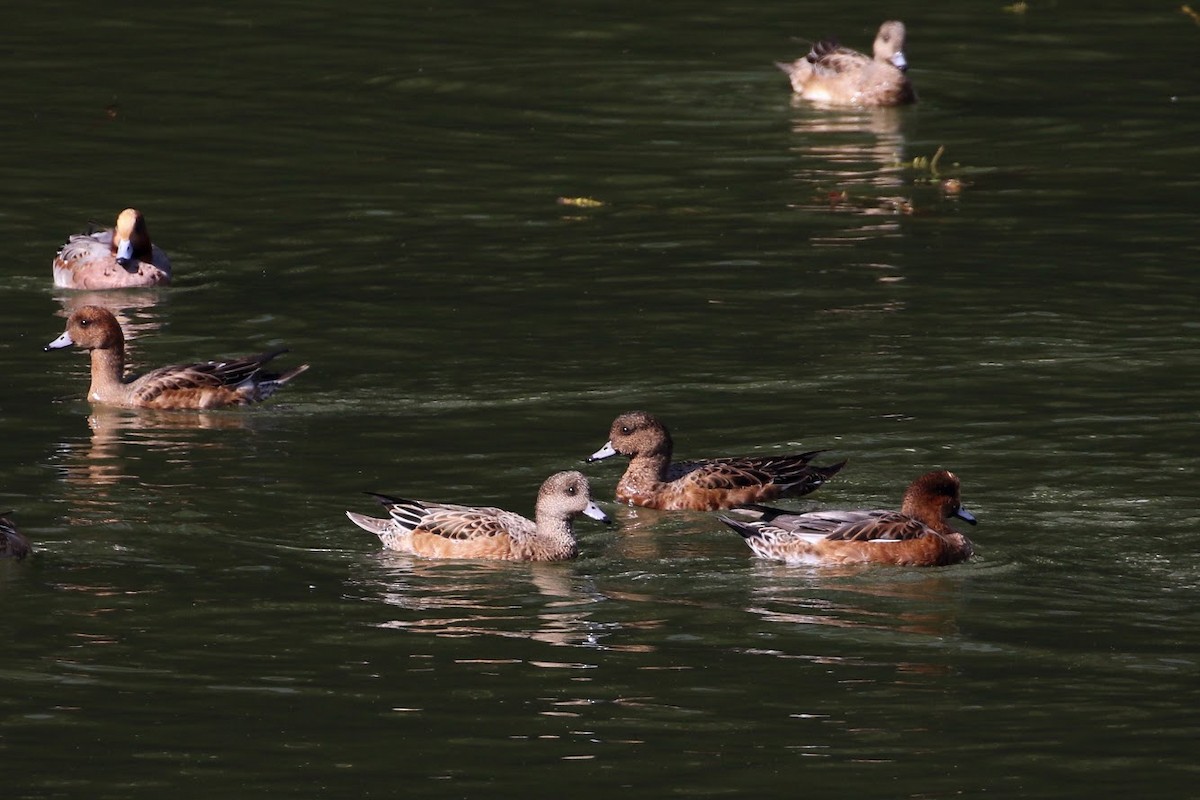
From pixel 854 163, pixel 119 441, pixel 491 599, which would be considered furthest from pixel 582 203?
pixel 491 599

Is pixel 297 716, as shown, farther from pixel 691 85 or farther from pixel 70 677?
pixel 691 85

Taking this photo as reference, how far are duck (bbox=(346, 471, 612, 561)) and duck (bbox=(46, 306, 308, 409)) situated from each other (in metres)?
4.33

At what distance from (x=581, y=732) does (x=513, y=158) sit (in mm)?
17669

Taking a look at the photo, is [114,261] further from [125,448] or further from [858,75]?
[858,75]

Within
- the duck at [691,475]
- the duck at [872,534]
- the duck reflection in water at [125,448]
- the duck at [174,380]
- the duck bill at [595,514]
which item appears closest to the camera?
the duck at [872,534]

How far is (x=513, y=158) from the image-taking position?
1134 inches

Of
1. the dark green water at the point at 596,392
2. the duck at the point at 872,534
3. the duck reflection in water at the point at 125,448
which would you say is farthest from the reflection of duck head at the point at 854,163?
the duck at the point at 872,534

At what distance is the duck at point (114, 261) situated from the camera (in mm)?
23547

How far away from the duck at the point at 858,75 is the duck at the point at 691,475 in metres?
16.0

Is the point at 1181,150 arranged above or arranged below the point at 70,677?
above

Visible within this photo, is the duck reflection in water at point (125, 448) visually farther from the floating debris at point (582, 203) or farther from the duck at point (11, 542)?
the floating debris at point (582, 203)

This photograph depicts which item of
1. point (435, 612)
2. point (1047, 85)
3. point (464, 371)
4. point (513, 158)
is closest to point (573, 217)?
point (513, 158)

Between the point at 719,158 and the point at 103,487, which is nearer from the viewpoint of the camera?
Result: the point at 103,487

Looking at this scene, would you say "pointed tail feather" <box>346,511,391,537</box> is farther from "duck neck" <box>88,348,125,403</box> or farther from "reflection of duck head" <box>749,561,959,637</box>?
"duck neck" <box>88,348,125,403</box>
